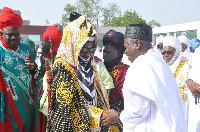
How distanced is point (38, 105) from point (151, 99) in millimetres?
2116

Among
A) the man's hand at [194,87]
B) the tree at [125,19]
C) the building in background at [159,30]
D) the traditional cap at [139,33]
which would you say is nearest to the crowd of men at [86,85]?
the traditional cap at [139,33]

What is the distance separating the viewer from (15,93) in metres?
3.87

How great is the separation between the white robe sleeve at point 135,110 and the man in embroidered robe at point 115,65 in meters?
0.89

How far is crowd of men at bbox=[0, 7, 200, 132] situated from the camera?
8.15ft

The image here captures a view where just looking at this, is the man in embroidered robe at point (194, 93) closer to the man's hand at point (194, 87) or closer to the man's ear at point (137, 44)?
the man's hand at point (194, 87)

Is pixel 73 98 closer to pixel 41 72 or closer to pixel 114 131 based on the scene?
pixel 114 131

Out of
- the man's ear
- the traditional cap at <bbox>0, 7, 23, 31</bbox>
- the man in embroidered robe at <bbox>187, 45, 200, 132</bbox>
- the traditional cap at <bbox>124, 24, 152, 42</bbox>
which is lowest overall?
the man in embroidered robe at <bbox>187, 45, 200, 132</bbox>

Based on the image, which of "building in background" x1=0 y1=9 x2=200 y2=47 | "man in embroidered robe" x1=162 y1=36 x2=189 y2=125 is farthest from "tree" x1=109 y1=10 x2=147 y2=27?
"man in embroidered robe" x1=162 y1=36 x2=189 y2=125

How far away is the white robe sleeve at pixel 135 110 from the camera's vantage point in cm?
249

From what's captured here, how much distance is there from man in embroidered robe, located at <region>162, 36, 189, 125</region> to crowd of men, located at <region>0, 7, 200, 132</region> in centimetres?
148

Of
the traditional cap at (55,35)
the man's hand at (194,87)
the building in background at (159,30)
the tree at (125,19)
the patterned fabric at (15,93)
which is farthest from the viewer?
the tree at (125,19)

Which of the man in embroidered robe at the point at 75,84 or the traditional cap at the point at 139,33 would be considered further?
the traditional cap at the point at 139,33

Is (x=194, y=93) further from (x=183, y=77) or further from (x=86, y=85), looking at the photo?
(x=86, y=85)

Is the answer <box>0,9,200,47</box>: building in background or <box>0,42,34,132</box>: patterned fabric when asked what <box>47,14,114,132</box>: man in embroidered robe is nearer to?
<box>0,42,34,132</box>: patterned fabric
